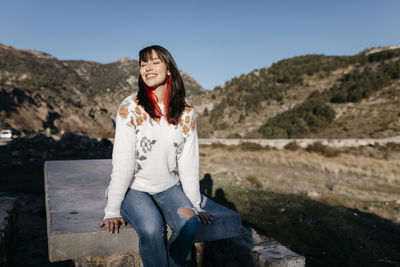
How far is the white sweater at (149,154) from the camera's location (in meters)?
1.88

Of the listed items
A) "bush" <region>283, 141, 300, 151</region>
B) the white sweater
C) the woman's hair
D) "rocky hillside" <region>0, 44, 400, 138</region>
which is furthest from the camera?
"rocky hillside" <region>0, 44, 400, 138</region>

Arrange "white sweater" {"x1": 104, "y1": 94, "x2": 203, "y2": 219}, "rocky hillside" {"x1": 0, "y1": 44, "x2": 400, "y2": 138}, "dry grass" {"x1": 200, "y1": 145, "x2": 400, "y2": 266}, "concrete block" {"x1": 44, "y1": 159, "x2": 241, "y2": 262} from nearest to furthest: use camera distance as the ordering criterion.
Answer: "concrete block" {"x1": 44, "y1": 159, "x2": 241, "y2": 262}, "white sweater" {"x1": 104, "y1": 94, "x2": 203, "y2": 219}, "dry grass" {"x1": 200, "y1": 145, "x2": 400, "y2": 266}, "rocky hillside" {"x1": 0, "y1": 44, "x2": 400, "y2": 138}

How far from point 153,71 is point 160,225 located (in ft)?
3.65

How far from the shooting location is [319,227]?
416 centimetres

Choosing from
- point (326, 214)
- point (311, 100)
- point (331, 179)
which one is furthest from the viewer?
point (311, 100)

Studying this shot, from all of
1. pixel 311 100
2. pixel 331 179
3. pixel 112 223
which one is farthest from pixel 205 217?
pixel 311 100

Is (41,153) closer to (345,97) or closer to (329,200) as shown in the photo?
(329,200)

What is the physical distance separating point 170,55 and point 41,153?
30.9 ft

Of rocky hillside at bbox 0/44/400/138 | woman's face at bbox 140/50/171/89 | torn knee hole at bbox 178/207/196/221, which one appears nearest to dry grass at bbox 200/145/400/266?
torn knee hole at bbox 178/207/196/221

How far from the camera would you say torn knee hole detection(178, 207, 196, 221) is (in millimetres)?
1791

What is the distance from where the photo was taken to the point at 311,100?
2706cm

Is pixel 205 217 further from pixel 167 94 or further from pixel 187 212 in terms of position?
pixel 167 94

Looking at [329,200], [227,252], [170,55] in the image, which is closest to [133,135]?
[170,55]

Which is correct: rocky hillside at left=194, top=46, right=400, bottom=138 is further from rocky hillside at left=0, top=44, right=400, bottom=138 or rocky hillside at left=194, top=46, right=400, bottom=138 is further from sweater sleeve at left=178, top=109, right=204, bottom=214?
sweater sleeve at left=178, top=109, right=204, bottom=214
